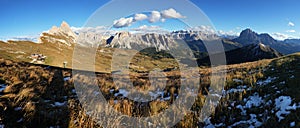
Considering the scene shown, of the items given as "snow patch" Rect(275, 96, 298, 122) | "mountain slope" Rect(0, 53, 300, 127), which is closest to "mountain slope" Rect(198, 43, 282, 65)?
"mountain slope" Rect(0, 53, 300, 127)

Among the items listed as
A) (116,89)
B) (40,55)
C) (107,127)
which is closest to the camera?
(107,127)

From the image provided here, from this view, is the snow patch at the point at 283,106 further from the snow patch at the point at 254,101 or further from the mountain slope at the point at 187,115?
the snow patch at the point at 254,101

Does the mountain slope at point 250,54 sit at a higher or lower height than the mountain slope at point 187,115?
higher

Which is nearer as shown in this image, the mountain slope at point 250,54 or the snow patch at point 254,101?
the snow patch at point 254,101

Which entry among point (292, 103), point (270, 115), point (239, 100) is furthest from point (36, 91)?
point (292, 103)

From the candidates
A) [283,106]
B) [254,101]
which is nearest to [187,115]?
[254,101]

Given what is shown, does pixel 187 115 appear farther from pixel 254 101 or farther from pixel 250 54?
pixel 250 54

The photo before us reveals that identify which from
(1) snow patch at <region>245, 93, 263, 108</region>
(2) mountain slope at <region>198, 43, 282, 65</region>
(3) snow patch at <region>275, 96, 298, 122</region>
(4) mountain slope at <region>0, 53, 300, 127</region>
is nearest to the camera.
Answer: (4) mountain slope at <region>0, 53, 300, 127</region>

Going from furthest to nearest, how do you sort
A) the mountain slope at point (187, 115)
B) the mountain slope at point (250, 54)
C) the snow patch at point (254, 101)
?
the mountain slope at point (250, 54), the snow patch at point (254, 101), the mountain slope at point (187, 115)

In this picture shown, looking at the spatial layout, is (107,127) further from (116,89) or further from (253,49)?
(253,49)

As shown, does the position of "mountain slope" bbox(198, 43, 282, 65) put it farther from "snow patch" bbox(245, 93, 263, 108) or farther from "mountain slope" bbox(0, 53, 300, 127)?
"mountain slope" bbox(0, 53, 300, 127)

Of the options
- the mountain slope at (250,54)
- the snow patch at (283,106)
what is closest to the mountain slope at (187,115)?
the snow patch at (283,106)
